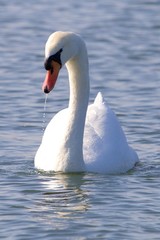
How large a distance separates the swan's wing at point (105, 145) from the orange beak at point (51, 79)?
110cm

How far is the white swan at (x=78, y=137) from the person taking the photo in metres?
11.6

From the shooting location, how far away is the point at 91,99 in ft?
53.0

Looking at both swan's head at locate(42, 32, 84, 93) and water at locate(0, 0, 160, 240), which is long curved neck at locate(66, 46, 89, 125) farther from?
water at locate(0, 0, 160, 240)

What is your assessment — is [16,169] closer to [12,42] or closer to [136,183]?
[136,183]

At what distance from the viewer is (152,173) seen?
39.2ft

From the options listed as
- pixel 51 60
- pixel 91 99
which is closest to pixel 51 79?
pixel 51 60

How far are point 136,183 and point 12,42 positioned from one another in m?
9.45

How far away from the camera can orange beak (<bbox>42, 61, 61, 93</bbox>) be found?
36.7 feet

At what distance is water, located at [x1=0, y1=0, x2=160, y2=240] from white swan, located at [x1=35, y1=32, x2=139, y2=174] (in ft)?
0.45

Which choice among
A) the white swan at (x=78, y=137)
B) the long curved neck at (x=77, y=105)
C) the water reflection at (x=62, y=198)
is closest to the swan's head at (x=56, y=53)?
the white swan at (x=78, y=137)

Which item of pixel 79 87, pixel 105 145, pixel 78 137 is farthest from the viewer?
pixel 105 145

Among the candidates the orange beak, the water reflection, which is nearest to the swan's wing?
the water reflection

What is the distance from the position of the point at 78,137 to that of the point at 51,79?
2.92 ft

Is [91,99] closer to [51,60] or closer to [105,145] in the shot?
[105,145]
